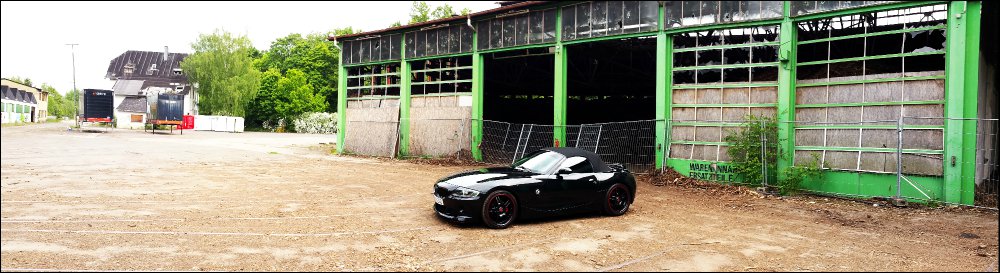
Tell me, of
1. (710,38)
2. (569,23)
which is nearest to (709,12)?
(710,38)

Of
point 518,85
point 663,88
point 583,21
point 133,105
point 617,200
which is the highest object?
point 583,21

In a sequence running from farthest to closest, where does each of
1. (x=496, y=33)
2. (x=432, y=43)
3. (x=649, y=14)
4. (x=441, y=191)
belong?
1. (x=432, y=43)
2. (x=496, y=33)
3. (x=649, y=14)
4. (x=441, y=191)

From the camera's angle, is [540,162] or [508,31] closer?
[540,162]

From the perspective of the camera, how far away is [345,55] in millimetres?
25531

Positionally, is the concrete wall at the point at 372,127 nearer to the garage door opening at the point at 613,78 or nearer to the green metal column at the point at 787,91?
the garage door opening at the point at 613,78

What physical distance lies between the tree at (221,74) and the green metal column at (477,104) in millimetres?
45581

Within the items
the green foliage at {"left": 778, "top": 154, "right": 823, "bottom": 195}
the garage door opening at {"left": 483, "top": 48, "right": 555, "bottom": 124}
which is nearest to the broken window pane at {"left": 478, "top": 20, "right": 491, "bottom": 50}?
the garage door opening at {"left": 483, "top": 48, "right": 555, "bottom": 124}

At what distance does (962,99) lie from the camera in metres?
10.9

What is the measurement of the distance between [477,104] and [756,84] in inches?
374

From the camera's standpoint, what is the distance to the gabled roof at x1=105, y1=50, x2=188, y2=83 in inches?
2938

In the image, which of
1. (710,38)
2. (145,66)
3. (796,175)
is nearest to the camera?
(796,175)

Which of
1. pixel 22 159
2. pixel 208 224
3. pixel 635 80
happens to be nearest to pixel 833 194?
pixel 208 224

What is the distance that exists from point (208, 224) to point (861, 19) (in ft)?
42.8

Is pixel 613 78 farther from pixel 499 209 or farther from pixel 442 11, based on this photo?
pixel 442 11
